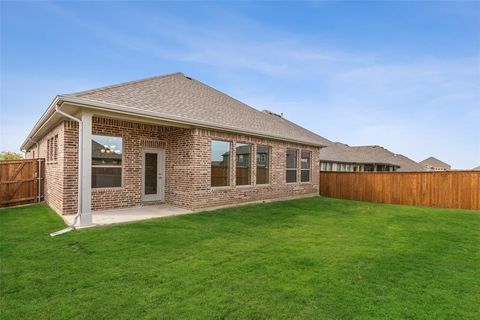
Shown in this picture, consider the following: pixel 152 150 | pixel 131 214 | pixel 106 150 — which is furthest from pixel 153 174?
pixel 131 214

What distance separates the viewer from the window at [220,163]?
31.8 feet

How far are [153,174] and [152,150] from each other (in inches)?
36.3

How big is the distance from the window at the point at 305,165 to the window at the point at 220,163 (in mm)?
5415

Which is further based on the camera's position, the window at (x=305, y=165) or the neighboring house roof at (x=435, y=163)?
the neighboring house roof at (x=435, y=163)

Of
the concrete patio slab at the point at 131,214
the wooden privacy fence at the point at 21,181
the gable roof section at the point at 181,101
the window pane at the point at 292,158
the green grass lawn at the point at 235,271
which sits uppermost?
the gable roof section at the point at 181,101

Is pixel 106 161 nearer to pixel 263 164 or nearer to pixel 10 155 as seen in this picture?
pixel 263 164

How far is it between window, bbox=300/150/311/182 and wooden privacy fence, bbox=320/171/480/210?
9.26 ft

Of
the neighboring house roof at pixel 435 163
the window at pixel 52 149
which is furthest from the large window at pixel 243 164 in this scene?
the neighboring house roof at pixel 435 163

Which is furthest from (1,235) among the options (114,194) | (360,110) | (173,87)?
(360,110)

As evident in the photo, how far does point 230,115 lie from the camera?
1130 cm

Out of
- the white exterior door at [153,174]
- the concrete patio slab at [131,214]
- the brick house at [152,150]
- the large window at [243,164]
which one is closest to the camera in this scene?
the concrete patio slab at [131,214]

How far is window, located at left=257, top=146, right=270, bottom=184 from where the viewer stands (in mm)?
11578

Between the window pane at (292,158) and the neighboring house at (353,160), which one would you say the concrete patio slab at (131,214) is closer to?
the window pane at (292,158)

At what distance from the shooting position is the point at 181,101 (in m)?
10.0
